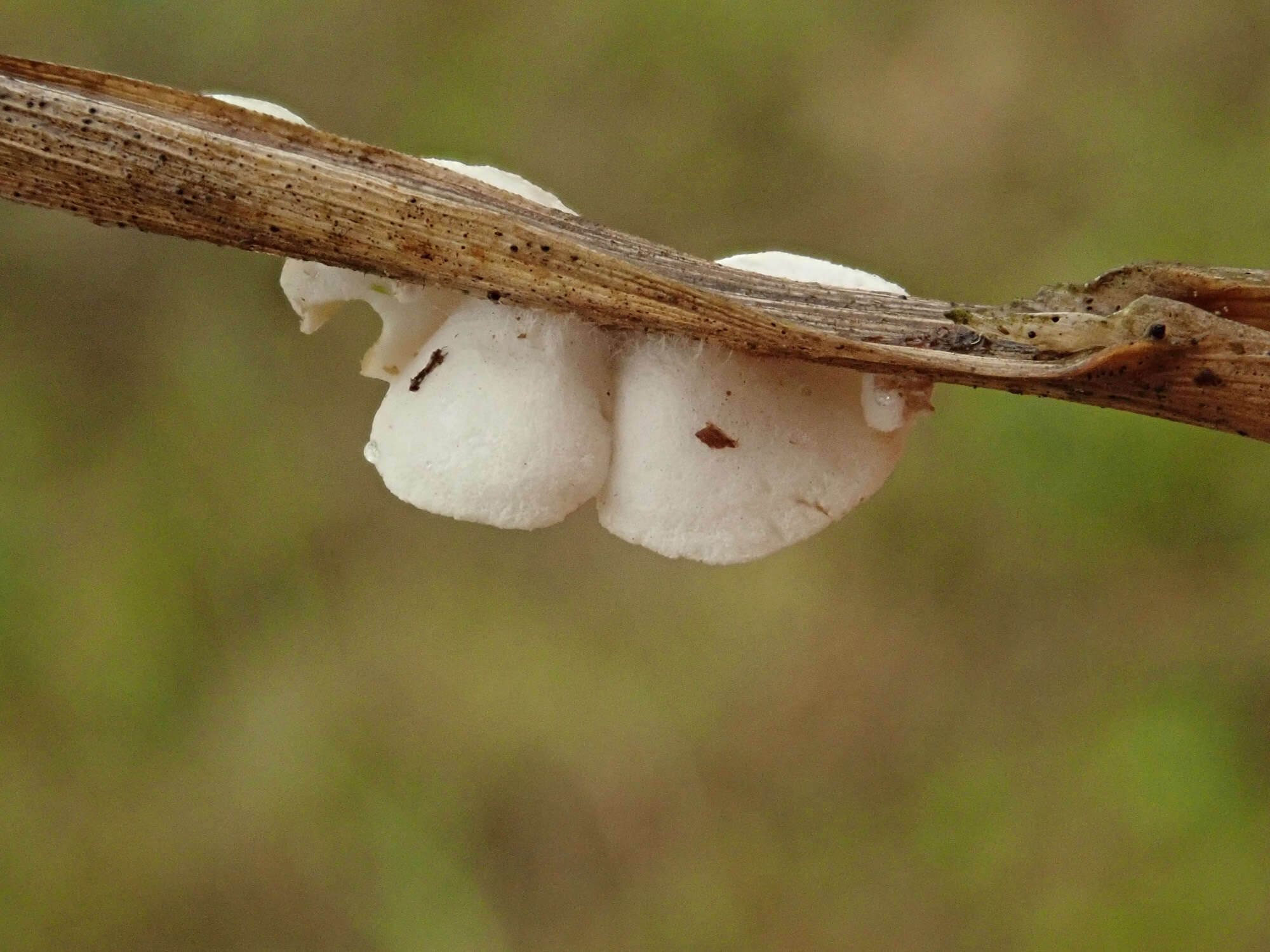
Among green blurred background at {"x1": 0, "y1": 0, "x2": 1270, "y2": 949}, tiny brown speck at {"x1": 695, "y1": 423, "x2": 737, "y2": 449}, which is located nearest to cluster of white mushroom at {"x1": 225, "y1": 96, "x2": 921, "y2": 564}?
tiny brown speck at {"x1": 695, "y1": 423, "x2": 737, "y2": 449}

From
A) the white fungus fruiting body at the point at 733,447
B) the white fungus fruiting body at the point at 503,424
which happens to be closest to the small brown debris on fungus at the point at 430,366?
the white fungus fruiting body at the point at 503,424

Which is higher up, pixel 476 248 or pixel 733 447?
pixel 476 248

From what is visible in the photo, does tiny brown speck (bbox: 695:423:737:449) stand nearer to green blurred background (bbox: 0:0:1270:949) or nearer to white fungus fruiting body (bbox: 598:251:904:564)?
white fungus fruiting body (bbox: 598:251:904:564)

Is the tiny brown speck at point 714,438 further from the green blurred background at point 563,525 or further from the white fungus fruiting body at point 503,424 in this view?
the green blurred background at point 563,525

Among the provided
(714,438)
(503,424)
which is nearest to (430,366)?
(503,424)

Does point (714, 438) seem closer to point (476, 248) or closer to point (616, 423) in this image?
point (616, 423)

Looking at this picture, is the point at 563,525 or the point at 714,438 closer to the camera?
the point at 714,438
